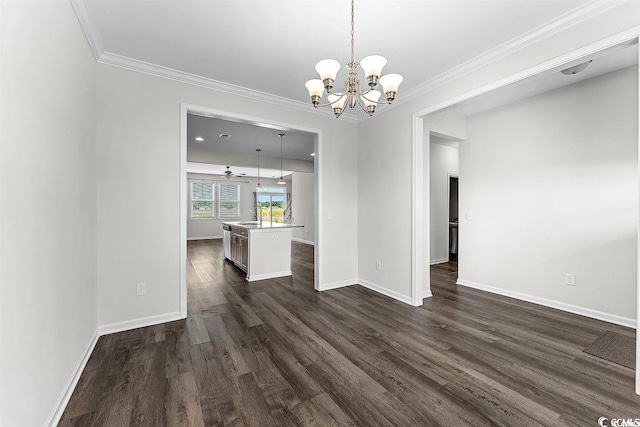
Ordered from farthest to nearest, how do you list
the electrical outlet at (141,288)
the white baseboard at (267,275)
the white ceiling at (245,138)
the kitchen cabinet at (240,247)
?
1. the kitchen cabinet at (240,247)
2. the white ceiling at (245,138)
3. the white baseboard at (267,275)
4. the electrical outlet at (141,288)

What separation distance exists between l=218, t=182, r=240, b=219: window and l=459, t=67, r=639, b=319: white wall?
9268mm

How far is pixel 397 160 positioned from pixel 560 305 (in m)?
2.63

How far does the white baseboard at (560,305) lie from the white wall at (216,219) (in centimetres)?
908

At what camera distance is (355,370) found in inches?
81.8

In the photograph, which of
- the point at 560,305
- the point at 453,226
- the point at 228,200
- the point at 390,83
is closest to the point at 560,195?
the point at 560,305

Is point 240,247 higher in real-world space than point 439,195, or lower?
lower

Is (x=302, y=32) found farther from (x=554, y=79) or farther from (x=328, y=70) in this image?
(x=554, y=79)

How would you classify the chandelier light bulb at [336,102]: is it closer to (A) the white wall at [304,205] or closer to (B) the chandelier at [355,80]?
(B) the chandelier at [355,80]

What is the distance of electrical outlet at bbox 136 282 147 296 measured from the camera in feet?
9.31

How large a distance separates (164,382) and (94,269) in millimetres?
1352

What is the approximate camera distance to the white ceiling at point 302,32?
6.70 ft
